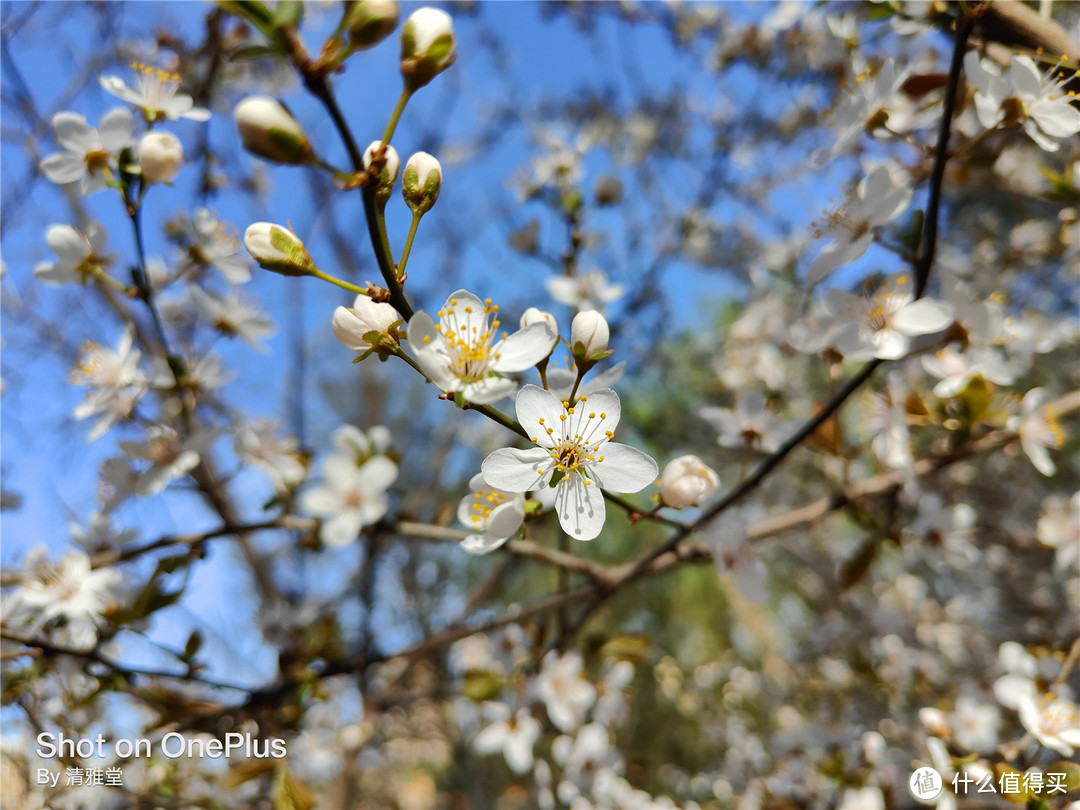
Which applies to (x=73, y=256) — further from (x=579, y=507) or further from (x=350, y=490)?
(x=579, y=507)

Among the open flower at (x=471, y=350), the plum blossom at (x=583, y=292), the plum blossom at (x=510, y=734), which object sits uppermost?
the plum blossom at (x=583, y=292)

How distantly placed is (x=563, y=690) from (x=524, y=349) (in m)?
1.28

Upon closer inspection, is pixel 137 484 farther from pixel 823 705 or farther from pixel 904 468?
pixel 823 705

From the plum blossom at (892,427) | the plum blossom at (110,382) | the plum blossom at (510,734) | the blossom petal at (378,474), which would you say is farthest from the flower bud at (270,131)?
the plum blossom at (510,734)

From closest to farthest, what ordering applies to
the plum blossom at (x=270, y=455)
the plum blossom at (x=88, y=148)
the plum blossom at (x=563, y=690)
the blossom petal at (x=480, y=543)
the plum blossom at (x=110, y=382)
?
1. the blossom petal at (x=480, y=543)
2. the plum blossom at (x=88, y=148)
3. the plum blossom at (x=110, y=382)
4. the plum blossom at (x=270, y=455)
5. the plum blossom at (x=563, y=690)

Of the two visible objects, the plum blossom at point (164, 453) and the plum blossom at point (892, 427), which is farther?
the plum blossom at point (892, 427)

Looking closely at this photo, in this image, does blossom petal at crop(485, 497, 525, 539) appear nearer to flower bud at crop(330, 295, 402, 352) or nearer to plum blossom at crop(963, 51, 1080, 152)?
flower bud at crop(330, 295, 402, 352)

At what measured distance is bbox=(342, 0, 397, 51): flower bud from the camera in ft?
1.66

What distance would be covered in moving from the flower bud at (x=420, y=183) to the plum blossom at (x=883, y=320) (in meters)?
0.61

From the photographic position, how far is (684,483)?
2.50ft

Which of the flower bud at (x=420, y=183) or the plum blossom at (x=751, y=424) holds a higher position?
the flower bud at (x=420, y=183)

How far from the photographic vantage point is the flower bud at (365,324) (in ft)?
2.00

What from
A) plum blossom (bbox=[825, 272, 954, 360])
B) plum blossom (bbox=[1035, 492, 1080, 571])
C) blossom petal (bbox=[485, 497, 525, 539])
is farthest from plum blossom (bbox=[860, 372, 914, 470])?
blossom petal (bbox=[485, 497, 525, 539])

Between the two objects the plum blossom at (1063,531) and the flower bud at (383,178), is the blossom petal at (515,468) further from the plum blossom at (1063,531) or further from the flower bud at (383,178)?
the plum blossom at (1063,531)
